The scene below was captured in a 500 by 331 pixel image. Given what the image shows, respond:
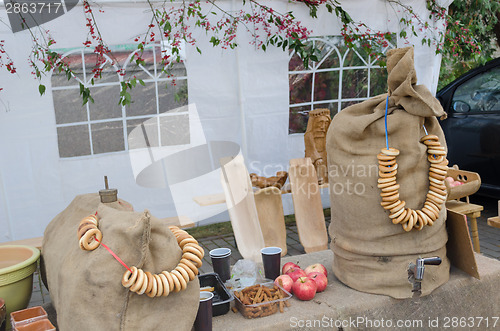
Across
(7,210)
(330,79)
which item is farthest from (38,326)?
(330,79)

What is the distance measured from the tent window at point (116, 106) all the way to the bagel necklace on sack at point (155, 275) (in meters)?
2.63

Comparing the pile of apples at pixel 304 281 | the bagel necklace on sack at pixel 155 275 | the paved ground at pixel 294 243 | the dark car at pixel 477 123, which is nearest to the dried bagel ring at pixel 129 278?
the bagel necklace on sack at pixel 155 275

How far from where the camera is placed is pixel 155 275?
1.37 meters

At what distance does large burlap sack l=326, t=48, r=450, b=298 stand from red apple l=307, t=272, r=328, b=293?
0.12 m

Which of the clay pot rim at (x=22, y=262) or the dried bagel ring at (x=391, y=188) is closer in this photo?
the clay pot rim at (x=22, y=262)

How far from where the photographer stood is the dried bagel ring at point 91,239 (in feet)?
4.58

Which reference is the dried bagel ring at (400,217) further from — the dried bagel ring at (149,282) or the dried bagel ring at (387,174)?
the dried bagel ring at (149,282)

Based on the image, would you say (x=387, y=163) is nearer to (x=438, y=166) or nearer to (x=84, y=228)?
(x=438, y=166)

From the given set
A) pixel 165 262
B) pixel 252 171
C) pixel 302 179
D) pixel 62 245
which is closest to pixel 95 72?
pixel 252 171

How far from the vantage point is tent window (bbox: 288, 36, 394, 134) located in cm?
453

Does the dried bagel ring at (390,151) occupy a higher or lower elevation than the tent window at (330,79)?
lower

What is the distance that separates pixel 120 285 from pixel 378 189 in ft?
3.55

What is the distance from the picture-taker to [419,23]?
183 inches

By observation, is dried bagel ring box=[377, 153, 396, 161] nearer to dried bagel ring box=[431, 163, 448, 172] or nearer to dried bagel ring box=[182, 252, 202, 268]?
dried bagel ring box=[431, 163, 448, 172]
